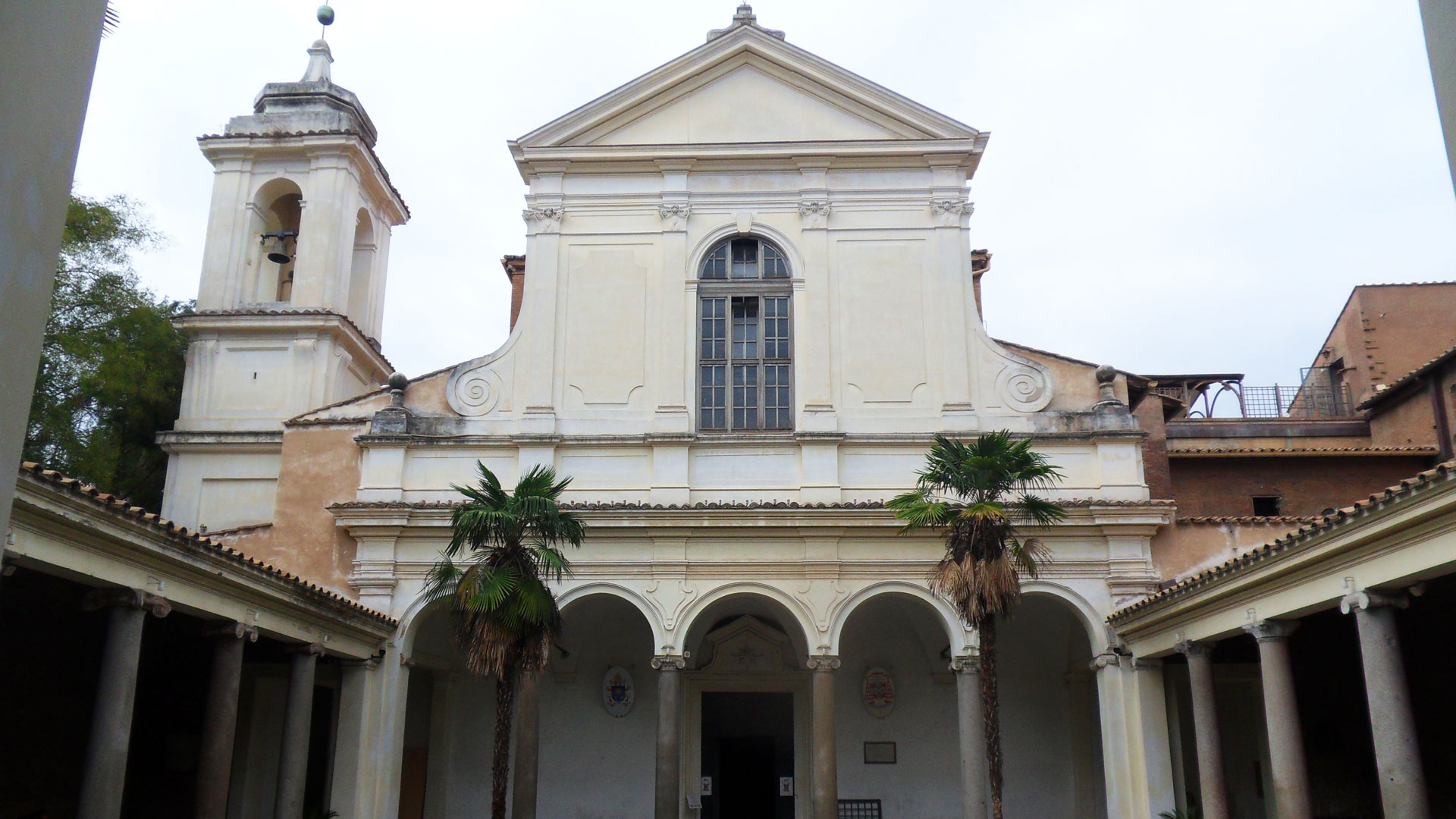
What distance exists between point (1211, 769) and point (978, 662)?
157 inches

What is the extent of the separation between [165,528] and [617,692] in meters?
11.2

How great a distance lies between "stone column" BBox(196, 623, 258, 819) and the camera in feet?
42.4

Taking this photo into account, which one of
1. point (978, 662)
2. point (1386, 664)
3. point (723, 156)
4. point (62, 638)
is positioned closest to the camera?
point (1386, 664)

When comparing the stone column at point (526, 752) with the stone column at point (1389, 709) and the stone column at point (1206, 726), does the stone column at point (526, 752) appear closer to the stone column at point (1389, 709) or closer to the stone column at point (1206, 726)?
the stone column at point (1206, 726)

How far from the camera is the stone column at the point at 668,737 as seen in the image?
57.3 ft

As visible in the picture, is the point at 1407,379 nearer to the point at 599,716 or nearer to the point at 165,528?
the point at 599,716

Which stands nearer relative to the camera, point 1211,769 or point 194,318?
point 1211,769

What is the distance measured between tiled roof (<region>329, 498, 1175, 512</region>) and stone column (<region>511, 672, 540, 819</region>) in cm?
293

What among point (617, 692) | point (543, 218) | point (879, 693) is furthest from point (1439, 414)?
point (543, 218)

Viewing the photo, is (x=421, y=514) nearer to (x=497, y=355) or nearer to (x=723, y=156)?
(x=497, y=355)

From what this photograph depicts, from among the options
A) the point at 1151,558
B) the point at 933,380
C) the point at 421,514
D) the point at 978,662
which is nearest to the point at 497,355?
the point at 421,514

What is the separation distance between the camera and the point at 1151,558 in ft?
61.0

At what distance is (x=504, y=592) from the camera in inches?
551

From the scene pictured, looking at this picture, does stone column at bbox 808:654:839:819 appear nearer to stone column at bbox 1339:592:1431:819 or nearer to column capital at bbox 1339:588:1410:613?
stone column at bbox 1339:592:1431:819
